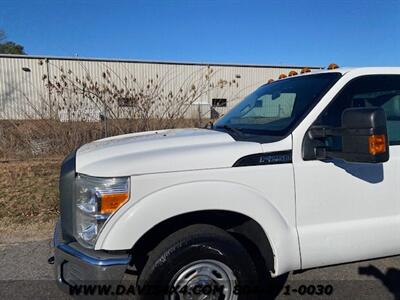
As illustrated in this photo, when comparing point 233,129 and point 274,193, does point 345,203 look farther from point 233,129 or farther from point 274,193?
point 233,129

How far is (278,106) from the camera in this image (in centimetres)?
337

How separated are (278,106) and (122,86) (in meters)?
17.7

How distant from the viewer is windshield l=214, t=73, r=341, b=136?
9.36 feet

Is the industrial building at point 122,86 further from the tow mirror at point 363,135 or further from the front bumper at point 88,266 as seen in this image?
the tow mirror at point 363,135

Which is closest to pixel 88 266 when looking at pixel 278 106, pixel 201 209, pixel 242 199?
pixel 201 209

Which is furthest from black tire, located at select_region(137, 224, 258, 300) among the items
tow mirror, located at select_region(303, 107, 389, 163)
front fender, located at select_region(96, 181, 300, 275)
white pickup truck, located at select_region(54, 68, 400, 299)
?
tow mirror, located at select_region(303, 107, 389, 163)

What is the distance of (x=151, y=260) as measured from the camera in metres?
2.41

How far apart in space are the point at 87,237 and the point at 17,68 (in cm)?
3003

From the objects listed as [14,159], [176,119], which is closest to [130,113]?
[176,119]

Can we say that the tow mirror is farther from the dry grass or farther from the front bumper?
the dry grass

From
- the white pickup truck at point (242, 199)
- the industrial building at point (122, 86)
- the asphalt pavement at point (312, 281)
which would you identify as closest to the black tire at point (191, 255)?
the white pickup truck at point (242, 199)

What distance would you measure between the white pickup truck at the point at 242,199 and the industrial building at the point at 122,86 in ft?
28.4

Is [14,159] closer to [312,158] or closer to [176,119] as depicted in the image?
[176,119]

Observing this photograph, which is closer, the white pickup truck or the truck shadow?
the white pickup truck
